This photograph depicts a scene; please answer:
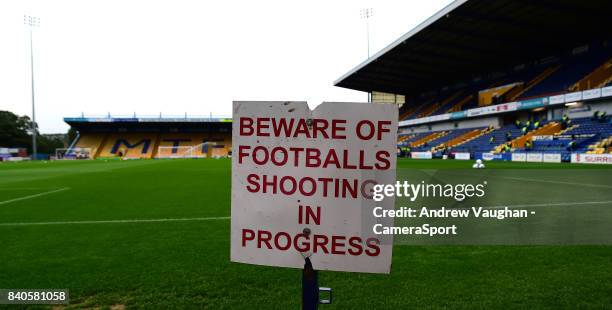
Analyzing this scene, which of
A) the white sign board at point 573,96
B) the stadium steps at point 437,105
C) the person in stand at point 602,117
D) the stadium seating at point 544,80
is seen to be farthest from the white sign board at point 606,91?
the stadium steps at point 437,105

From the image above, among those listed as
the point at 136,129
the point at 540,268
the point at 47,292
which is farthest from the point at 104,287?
the point at 136,129

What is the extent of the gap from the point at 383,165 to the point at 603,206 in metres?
6.36

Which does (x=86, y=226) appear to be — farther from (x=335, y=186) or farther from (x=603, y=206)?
(x=603, y=206)

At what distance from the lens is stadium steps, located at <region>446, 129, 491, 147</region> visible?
3506 cm

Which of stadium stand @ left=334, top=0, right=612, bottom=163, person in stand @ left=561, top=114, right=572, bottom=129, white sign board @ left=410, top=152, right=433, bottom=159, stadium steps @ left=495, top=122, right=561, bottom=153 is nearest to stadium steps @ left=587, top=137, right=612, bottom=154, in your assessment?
stadium stand @ left=334, top=0, right=612, bottom=163

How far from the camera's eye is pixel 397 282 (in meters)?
2.70

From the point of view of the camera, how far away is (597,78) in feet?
84.9

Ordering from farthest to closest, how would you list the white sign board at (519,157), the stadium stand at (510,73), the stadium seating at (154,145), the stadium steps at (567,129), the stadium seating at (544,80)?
the stadium seating at (154,145)
the stadium seating at (544,80)
the stadium steps at (567,129)
the white sign board at (519,157)
the stadium stand at (510,73)

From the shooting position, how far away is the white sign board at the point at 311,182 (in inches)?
51.1

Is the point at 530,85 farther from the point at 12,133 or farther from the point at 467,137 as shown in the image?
the point at 12,133

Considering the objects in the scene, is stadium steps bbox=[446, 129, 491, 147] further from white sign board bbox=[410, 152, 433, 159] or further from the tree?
the tree

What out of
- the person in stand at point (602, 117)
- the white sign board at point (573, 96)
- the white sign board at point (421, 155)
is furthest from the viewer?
the white sign board at point (421, 155)

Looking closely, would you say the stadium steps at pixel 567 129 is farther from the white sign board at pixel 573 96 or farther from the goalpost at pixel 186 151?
the goalpost at pixel 186 151

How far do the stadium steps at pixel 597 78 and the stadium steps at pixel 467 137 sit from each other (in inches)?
353
